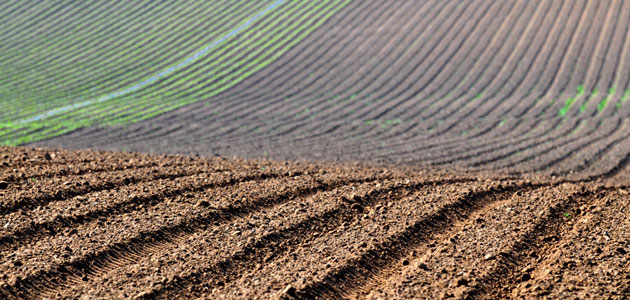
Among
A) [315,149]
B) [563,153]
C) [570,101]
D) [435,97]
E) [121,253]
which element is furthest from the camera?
[435,97]

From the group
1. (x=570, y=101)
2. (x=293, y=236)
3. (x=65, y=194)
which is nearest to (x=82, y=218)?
(x=65, y=194)

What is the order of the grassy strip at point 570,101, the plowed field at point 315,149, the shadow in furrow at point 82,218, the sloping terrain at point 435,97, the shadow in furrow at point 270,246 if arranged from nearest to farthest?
the shadow in furrow at point 270,246, the plowed field at point 315,149, the shadow in furrow at point 82,218, the sloping terrain at point 435,97, the grassy strip at point 570,101

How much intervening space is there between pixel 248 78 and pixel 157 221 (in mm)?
20387

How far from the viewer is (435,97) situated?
79.6 ft

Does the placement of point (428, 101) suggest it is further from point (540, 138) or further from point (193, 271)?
point (193, 271)

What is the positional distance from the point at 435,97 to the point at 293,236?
17973mm

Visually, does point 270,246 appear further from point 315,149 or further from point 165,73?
point 165,73

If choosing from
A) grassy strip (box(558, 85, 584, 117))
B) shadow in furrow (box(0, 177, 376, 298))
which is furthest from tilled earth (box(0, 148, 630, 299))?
grassy strip (box(558, 85, 584, 117))

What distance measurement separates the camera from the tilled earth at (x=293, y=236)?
590 centimetres

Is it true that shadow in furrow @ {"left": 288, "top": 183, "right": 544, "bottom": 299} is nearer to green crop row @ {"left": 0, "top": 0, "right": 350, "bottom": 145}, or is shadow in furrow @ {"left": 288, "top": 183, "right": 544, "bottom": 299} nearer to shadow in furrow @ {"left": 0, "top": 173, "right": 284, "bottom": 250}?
shadow in furrow @ {"left": 0, "top": 173, "right": 284, "bottom": 250}

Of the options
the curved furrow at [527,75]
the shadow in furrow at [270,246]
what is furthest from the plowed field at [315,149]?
the curved furrow at [527,75]

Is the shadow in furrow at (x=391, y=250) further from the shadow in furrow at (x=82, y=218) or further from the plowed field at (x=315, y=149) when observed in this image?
the shadow in furrow at (x=82, y=218)

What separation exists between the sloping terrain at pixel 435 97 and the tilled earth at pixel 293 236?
730 cm

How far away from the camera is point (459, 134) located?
19.5m
